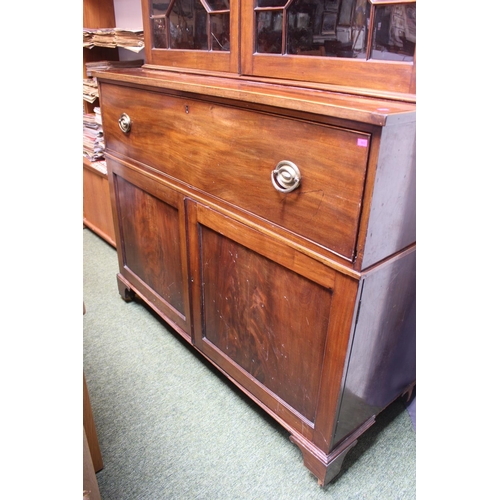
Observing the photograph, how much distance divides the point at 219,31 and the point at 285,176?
0.54 meters

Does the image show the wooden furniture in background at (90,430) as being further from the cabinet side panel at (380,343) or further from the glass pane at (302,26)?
the glass pane at (302,26)

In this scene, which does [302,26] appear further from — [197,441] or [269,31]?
[197,441]

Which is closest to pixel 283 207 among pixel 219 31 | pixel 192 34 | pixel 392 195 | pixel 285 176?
pixel 285 176

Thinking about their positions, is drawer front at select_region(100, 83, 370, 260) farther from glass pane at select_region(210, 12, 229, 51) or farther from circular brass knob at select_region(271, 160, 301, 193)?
glass pane at select_region(210, 12, 229, 51)

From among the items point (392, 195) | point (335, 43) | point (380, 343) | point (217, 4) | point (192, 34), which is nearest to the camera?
point (392, 195)

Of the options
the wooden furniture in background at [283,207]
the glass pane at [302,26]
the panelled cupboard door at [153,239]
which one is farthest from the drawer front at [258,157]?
the glass pane at [302,26]

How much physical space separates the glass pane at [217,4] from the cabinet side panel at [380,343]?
77 centimetres

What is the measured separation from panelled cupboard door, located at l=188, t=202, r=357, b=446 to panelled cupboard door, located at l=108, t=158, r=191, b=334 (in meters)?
0.09

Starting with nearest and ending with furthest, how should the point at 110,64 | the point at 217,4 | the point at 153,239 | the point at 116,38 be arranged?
the point at 217,4 < the point at 153,239 < the point at 116,38 < the point at 110,64

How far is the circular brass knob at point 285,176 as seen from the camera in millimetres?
756

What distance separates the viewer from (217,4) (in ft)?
3.42

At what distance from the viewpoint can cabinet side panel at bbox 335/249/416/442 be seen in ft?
2.66

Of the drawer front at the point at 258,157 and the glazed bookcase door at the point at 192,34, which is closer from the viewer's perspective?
the drawer front at the point at 258,157
